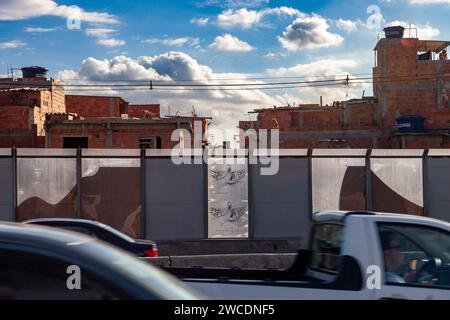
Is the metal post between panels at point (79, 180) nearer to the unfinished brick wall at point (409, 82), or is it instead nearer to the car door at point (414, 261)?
the car door at point (414, 261)

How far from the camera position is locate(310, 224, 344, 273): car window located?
5.85 m

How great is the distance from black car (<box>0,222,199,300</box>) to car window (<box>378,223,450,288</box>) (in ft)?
9.42

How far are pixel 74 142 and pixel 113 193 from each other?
21.2 meters

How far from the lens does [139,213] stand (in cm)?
1647

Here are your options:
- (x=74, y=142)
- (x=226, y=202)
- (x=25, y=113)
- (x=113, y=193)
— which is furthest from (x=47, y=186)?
(x=25, y=113)

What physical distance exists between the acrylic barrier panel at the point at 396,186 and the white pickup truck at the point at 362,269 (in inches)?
454

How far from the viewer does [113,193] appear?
16469mm

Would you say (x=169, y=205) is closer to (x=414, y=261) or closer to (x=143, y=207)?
(x=143, y=207)

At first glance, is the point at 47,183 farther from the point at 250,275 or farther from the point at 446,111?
the point at 446,111

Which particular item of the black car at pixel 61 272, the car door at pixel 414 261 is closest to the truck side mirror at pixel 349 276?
the car door at pixel 414 261

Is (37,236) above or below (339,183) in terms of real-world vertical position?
above

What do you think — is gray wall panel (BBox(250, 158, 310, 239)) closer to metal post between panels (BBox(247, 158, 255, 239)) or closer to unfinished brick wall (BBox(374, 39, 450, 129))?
metal post between panels (BBox(247, 158, 255, 239))

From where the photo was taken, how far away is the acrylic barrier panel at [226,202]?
16.6 metres
